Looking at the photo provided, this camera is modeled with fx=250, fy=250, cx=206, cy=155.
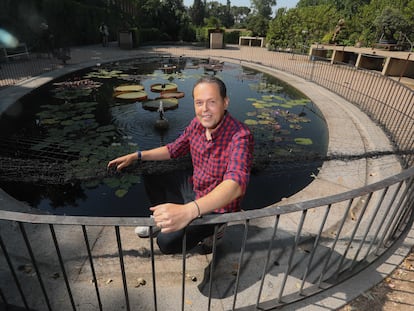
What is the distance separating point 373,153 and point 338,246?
3434 millimetres

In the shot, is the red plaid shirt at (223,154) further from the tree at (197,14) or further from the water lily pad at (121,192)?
the tree at (197,14)

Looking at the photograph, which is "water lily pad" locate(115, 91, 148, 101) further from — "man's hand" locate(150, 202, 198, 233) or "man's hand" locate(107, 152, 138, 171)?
"man's hand" locate(150, 202, 198, 233)

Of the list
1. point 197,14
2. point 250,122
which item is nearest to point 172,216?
point 250,122

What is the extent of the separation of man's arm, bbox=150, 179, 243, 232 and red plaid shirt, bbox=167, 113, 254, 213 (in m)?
0.12

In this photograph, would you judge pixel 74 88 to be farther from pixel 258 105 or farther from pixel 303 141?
pixel 303 141

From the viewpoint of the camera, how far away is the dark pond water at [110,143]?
4211 mm

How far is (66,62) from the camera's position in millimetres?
14734

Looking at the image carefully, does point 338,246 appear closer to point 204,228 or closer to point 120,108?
point 204,228

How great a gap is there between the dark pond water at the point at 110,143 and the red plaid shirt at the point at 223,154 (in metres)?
0.60

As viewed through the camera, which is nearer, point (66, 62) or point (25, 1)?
point (66, 62)

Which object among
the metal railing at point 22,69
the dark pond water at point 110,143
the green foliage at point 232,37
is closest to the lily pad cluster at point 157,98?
the dark pond water at point 110,143

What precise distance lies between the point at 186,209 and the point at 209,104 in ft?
2.73

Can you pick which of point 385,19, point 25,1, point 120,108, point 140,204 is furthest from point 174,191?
point 25,1

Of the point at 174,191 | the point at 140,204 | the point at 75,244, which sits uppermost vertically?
the point at 174,191
